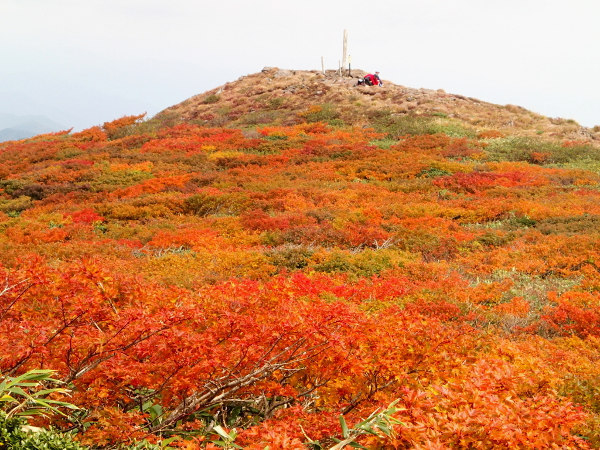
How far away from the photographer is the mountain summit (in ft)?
109

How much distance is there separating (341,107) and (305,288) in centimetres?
3089

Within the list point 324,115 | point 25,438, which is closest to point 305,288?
point 25,438

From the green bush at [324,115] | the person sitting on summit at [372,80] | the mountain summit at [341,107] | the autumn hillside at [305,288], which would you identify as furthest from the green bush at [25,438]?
the person sitting on summit at [372,80]

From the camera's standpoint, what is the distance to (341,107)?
36438 millimetres

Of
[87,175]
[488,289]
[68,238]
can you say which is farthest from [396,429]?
[87,175]

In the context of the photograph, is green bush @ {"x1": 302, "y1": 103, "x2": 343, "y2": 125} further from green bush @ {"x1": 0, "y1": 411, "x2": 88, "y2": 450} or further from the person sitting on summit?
green bush @ {"x1": 0, "y1": 411, "x2": 88, "y2": 450}

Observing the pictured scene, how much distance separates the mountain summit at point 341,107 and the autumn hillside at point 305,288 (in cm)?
131

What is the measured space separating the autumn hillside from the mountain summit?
1.31 m

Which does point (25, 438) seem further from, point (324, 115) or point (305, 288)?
point (324, 115)

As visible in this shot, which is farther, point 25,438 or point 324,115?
point 324,115

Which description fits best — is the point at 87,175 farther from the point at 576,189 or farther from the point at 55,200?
the point at 576,189

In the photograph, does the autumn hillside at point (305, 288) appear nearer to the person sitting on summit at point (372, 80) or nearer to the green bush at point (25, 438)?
the green bush at point (25, 438)

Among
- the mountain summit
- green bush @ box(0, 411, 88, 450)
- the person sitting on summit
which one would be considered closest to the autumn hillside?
green bush @ box(0, 411, 88, 450)

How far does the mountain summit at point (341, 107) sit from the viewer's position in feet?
109
